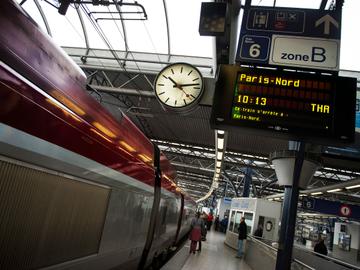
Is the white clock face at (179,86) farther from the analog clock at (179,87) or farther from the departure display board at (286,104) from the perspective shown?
the departure display board at (286,104)

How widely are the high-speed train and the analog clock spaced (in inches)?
53.4

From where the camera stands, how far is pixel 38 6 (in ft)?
36.3

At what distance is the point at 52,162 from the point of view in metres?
2.94

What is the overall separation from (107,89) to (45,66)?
11214 millimetres

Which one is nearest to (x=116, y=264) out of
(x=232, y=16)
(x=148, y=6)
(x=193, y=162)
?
(x=232, y=16)

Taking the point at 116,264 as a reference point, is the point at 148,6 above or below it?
above

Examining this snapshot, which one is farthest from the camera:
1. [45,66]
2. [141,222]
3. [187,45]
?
[187,45]

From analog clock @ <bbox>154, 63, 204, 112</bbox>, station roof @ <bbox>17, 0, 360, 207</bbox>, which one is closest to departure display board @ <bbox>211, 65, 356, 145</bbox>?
analog clock @ <bbox>154, 63, 204, 112</bbox>

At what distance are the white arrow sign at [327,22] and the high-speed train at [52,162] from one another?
3099mm

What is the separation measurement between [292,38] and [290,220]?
11.0 ft

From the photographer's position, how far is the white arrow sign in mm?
5148

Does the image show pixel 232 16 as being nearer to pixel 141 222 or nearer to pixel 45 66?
pixel 45 66

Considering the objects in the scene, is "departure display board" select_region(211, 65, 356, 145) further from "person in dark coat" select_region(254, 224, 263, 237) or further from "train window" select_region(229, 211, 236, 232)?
"train window" select_region(229, 211, 236, 232)

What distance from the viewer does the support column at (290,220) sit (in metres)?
6.48
